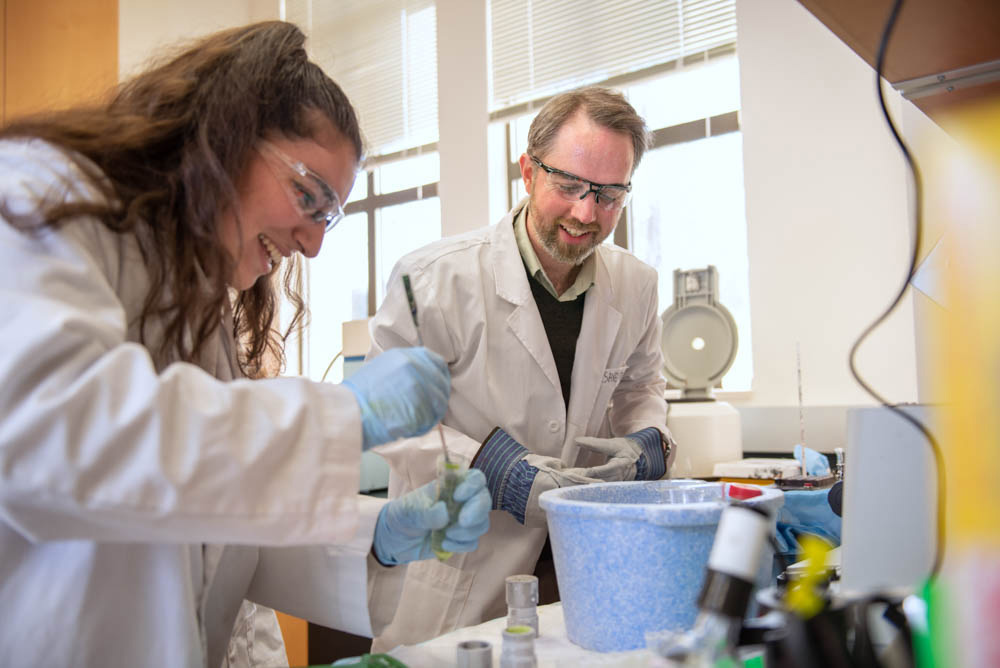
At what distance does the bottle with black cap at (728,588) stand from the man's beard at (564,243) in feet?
3.59

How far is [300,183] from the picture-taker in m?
0.96

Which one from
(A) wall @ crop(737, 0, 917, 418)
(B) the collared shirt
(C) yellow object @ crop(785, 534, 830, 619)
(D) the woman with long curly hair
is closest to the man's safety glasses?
(B) the collared shirt

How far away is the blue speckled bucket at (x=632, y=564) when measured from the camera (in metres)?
0.84

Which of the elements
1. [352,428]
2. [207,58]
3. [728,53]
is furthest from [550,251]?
[728,53]

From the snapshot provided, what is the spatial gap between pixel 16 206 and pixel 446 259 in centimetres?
91

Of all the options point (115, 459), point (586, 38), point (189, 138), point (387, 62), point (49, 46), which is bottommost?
point (115, 459)

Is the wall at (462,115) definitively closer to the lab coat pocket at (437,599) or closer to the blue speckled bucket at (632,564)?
the lab coat pocket at (437,599)

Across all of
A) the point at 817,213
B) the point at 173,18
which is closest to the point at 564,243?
the point at 817,213

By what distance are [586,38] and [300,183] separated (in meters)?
2.86

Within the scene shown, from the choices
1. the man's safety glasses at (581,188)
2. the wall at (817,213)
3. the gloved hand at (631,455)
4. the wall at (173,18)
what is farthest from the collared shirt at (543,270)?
the wall at (173,18)

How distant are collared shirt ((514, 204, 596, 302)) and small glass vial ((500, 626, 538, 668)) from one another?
37.5 inches

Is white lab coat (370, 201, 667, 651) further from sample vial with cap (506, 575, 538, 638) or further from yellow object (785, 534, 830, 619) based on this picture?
yellow object (785, 534, 830, 619)

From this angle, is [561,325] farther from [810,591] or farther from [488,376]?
[810,591]

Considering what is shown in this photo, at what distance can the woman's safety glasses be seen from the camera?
0.95m
